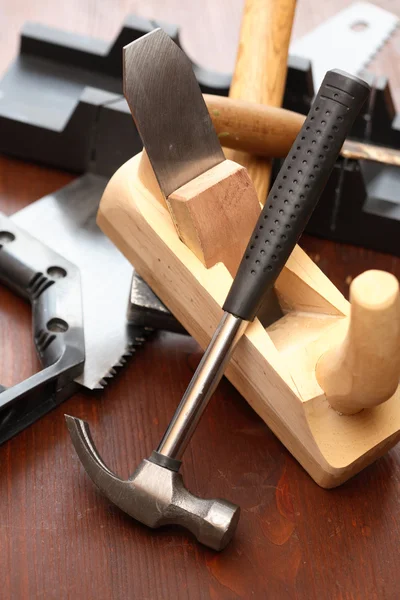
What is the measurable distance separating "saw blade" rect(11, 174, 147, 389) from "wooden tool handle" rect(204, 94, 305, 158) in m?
0.17

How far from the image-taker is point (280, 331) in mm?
756

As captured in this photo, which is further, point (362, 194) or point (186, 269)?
point (362, 194)

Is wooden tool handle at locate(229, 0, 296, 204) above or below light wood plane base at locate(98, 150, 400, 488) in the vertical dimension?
above

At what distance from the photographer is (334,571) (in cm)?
69

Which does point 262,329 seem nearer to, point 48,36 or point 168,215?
point 168,215

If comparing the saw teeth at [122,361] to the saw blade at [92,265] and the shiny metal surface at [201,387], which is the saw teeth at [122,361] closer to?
the saw blade at [92,265]

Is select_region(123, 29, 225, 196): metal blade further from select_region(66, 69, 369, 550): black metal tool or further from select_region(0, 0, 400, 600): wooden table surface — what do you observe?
select_region(0, 0, 400, 600): wooden table surface

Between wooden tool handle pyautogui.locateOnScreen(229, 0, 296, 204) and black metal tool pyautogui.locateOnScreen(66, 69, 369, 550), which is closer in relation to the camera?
black metal tool pyautogui.locateOnScreen(66, 69, 369, 550)

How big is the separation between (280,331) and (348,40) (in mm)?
565

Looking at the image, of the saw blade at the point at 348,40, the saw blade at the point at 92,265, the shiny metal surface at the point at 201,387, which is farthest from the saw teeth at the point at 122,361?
the saw blade at the point at 348,40

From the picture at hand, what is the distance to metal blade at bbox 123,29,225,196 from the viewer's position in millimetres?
702

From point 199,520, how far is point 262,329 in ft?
0.53

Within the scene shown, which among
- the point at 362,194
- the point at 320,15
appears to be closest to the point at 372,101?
the point at 362,194

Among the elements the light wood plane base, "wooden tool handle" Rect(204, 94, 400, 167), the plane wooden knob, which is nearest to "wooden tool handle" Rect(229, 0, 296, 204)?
"wooden tool handle" Rect(204, 94, 400, 167)
